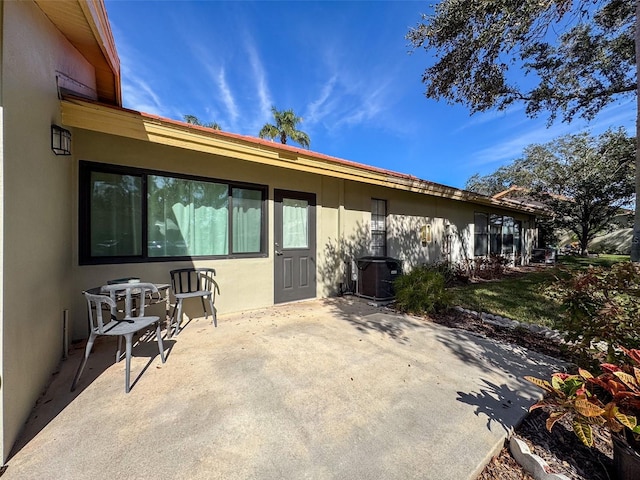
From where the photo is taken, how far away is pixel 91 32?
2.74 metres

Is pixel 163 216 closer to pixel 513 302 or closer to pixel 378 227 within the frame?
pixel 378 227

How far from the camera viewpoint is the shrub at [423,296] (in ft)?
15.5

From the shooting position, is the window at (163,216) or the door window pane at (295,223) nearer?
the window at (163,216)

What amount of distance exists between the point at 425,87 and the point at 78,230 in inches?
288

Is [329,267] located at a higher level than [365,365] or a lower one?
higher

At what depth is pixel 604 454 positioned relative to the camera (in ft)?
5.54

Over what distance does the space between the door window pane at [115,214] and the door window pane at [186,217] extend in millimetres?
172

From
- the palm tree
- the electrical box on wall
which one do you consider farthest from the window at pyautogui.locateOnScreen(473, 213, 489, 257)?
the palm tree

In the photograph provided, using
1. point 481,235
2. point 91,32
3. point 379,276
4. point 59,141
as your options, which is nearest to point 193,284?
point 59,141

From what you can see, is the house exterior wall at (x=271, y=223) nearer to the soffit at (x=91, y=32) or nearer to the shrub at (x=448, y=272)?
the shrub at (x=448, y=272)

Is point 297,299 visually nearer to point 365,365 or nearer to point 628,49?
point 365,365

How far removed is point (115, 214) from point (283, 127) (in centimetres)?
1605

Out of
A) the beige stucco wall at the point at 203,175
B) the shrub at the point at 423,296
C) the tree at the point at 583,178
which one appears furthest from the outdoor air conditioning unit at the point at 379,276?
the tree at the point at 583,178

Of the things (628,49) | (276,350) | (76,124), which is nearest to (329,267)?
(276,350)
